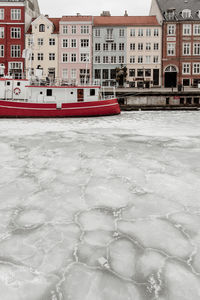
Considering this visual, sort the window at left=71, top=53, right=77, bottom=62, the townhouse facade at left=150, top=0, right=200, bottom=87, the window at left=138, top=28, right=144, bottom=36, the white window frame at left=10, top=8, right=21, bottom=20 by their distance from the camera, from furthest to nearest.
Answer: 1. the window at left=71, top=53, right=77, bottom=62
2. the window at left=138, top=28, right=144, bottom=36
3. the townhouse facade at left=150, top=0, right=200, bottom=87
4. the white window frame at left=10, top=8, right=21, bottom=20

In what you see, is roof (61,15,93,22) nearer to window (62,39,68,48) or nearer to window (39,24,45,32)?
window (62,39,68,48)

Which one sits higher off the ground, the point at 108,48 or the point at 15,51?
the point at 108,48

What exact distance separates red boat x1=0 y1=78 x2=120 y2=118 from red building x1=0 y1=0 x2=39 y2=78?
83.5 feet

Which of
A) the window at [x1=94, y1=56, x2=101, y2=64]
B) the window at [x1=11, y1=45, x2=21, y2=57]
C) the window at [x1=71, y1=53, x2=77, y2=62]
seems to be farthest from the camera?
the window at [x1=94, y1=56, x2=101, y2=64]

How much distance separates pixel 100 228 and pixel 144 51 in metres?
48.9

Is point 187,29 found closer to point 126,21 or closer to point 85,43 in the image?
point 126,21

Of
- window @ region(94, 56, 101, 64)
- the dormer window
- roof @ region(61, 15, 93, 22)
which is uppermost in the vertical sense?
the dormer window

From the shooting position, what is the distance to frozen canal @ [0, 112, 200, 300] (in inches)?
135

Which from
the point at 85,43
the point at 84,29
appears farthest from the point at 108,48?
the point at 84,29

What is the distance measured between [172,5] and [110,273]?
178 ft

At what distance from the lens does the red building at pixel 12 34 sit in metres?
48.7

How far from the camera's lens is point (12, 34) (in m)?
49.1

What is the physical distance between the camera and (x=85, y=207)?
5.66 meters

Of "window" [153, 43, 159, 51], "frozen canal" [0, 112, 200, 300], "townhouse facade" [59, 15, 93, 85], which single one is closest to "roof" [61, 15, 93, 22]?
"townhouse facade" [59, 15, 93, 85]
